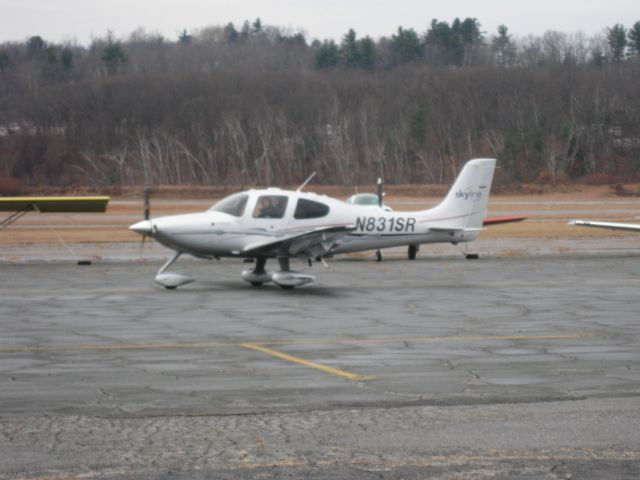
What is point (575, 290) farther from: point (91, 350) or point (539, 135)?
point (539, 135)

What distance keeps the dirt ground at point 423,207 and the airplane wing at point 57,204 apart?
8846 mm

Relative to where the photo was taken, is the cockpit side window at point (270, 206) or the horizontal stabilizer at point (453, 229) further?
the horizontal stabilizer at point (453, 229)

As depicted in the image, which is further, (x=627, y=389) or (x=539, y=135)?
(x=539, y=135)

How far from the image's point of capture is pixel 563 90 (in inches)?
4382

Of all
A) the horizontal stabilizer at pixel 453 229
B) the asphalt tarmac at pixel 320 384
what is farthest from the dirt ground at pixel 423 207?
the asphalt tarmac at pixel 320 384

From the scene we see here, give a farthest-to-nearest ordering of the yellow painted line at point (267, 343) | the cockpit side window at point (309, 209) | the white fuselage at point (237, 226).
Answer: the cockpit side window at point (309, 209)
the white fuselage at point (237, 226)
the yellow painted line at point (267, 343)

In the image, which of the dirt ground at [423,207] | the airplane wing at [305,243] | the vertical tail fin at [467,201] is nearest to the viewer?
the airplane wing at [305,243]

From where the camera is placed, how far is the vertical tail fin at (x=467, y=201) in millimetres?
26422

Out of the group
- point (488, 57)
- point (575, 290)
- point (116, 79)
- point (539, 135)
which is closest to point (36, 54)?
point (116, 79)

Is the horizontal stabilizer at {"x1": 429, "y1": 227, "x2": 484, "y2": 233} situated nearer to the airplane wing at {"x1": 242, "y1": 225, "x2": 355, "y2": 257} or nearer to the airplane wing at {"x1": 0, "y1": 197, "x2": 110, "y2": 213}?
the airplane wing at {"x1": 242, "y1": 225, "x2": 355, "y2": 257}

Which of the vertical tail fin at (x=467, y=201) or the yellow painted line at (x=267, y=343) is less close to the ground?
the vertical tail fin at (x=467, y=201)

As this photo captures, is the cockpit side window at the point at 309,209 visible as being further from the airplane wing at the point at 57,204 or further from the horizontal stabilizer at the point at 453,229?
the airplane wing at the point at 57,204

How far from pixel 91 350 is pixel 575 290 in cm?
1095

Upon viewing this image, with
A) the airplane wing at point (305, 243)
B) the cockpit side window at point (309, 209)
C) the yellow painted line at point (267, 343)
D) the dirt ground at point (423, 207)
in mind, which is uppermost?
the cockpit side window at point (309, 209)
